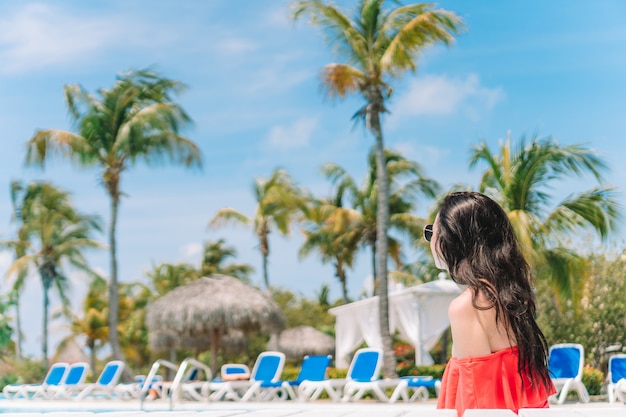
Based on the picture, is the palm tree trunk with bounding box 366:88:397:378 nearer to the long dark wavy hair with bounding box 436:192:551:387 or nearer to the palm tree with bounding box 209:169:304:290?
the palm tree with bounding box 209:169:304:290

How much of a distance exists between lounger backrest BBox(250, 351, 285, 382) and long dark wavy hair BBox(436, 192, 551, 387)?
12085 millimetres

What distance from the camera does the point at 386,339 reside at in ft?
56.9

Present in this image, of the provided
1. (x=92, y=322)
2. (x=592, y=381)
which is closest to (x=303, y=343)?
(x=92, y=322)

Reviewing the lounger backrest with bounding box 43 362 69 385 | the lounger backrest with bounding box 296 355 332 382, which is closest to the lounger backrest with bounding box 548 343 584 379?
the lounger backrest with bounding box 296 355 332 382

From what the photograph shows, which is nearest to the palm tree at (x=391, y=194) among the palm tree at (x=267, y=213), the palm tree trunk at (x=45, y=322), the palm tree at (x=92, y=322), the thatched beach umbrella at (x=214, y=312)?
the palm tree at (x=267, y=213)

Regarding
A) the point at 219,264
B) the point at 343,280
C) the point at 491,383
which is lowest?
the point at 491,383

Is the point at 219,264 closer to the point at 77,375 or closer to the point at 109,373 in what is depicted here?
the point at 77,375

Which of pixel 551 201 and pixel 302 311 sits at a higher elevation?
pixel 551 201

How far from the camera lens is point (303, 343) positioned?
2848 centimetres

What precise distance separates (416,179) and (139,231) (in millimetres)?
11057

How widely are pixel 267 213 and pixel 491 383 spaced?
28140 mm

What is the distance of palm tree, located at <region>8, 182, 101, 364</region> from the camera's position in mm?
30391

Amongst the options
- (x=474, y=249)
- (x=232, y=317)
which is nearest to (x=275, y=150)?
(x=232, y=317)

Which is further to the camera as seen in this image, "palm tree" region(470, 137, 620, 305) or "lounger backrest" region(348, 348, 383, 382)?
"palm tree" region(470, 137, 620, 305)
